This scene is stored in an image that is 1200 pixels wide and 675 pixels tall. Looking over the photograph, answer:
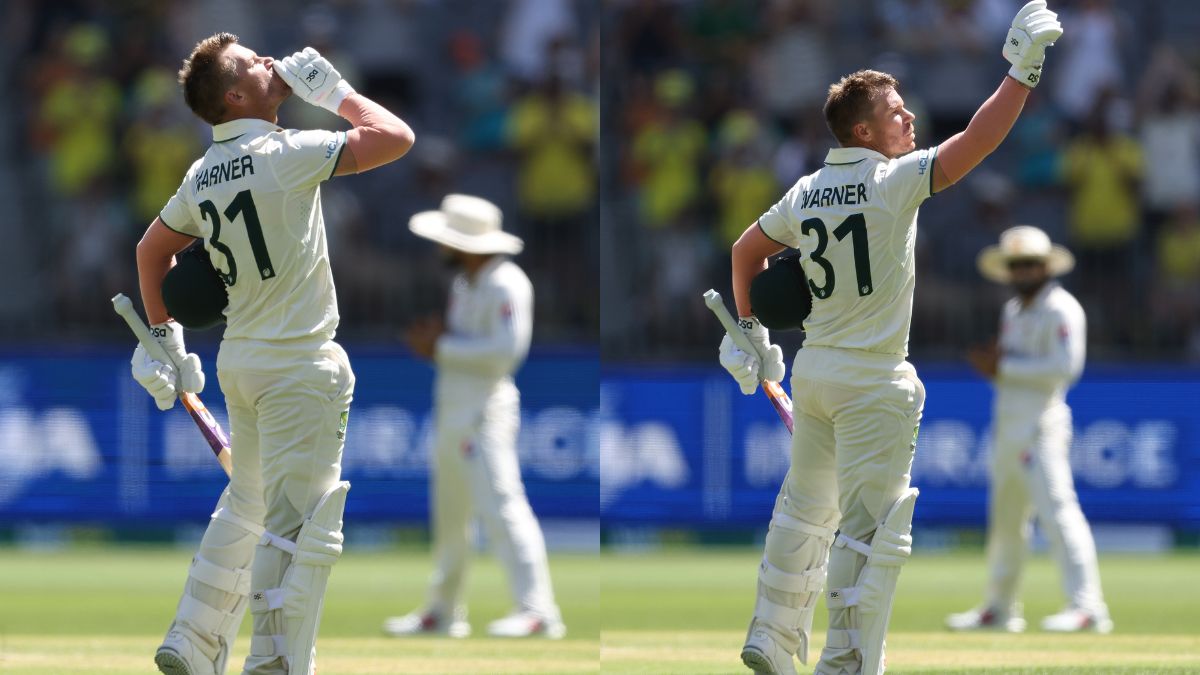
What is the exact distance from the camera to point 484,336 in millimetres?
9898

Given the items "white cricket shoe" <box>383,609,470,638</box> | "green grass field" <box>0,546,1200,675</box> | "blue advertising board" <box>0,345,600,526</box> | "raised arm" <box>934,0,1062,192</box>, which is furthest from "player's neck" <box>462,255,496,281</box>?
"blue advertising board" <box>0,345,600,526</box>

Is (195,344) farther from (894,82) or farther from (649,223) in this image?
(894,82)

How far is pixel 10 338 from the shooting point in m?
16.7

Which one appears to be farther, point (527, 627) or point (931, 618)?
point (931, 618)

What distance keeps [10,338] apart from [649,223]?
643 cm

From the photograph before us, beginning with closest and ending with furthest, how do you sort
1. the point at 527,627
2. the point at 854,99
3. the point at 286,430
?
the point at 286,430, the point at 854,99, the point at 527,627

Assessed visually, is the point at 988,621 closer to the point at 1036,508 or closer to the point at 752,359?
the point at 1036,508

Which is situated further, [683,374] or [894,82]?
[683,374]

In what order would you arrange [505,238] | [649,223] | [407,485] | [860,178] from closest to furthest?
1. [860,178]
2. [505,238]
3. [407,485]
4. [649,223]

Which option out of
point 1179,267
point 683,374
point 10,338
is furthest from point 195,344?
point 1179,267

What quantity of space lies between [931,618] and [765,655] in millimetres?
4218

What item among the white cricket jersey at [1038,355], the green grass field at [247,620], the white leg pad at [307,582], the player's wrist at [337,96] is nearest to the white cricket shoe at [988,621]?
the white cricket jersey at [1038,355]

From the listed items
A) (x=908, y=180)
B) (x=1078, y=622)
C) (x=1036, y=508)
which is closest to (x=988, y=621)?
(x=1078, y=622)

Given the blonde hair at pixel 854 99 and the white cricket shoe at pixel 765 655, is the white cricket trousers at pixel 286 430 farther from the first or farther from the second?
the blonde hair at pixel 854 99
